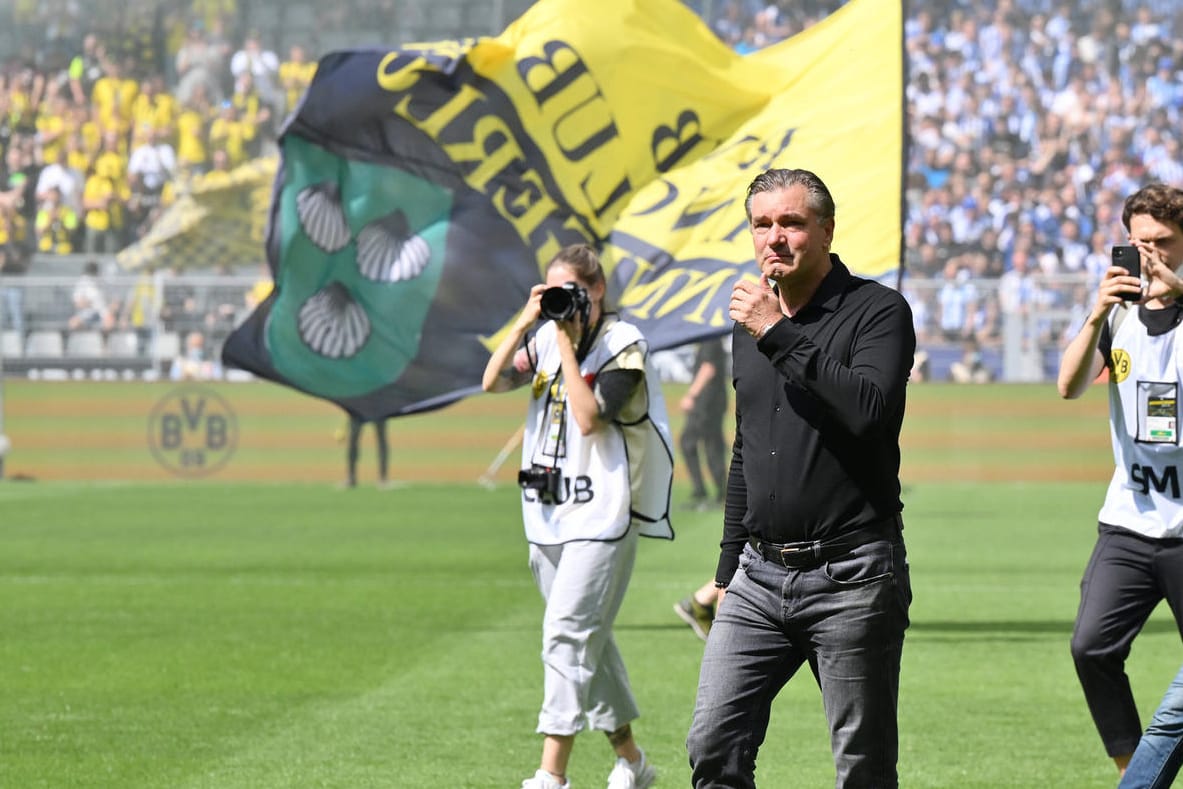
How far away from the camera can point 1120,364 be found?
628 cm

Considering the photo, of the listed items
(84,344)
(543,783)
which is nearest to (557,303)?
(543,783)

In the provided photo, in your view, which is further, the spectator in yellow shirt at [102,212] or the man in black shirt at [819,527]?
the spectator in yellow shirt at [102,212]

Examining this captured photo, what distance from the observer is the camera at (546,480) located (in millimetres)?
7047

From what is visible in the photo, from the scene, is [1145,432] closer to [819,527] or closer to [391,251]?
[819,527]

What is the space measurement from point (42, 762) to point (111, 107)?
3057 cm

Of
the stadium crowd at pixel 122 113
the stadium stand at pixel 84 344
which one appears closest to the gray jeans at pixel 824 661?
the stadium stand at pixel 84 344

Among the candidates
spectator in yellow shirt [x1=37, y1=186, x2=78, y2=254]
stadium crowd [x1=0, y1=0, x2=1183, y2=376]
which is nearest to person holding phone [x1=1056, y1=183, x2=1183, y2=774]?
stadium crowd [x1=0, y1=0, x2=1183, y2=376]

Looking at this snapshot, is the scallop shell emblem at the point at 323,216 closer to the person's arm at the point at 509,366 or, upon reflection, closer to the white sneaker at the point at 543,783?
the person's arm at the point at 509,366

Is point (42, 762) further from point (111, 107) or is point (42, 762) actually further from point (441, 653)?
point (111, 107)

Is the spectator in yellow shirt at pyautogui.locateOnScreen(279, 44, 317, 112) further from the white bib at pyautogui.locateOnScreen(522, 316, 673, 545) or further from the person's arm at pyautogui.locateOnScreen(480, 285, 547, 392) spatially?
the white bib at pyautogui.locateOnScreen(522, 316, 673, 545)

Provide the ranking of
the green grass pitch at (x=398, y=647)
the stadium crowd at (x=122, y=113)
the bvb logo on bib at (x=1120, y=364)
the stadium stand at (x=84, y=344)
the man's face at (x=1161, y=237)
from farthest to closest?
1. the stadium crowd at (x=122, y=113)
2. the stadium stand at (x=84, y=344)
3. the green grass pitch at (x=398, y=647)
4. the bvb logo on bib at (x=1120, y=364)
5. the man's face at (x=1161, y=237)

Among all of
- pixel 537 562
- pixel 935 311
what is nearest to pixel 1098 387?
pixel 935 311

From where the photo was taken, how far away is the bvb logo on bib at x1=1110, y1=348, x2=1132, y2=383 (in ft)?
20.5

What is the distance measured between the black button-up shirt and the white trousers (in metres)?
2.14
